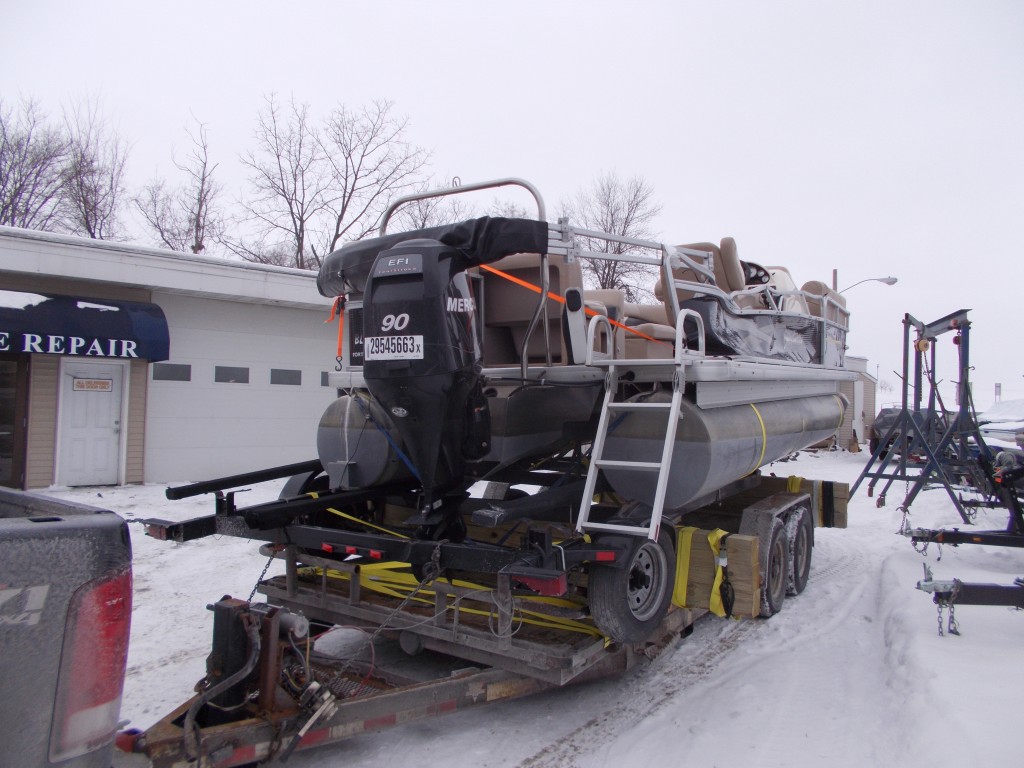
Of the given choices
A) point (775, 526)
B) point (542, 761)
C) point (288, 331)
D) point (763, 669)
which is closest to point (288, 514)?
point (542, 761)

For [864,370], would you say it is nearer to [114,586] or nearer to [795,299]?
[795,299]

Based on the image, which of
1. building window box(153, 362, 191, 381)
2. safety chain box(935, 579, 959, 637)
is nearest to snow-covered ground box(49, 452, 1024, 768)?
safety chain box(935, 579, 959, 637)

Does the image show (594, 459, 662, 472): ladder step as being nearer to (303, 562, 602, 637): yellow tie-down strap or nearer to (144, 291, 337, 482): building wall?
(303, 562, 602, 637): yellow tie-down strap

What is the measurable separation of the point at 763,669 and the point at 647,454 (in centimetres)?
199

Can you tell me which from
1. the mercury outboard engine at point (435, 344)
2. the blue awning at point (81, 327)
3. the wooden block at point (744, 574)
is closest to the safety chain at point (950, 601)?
the wooden block at point (744, 574)

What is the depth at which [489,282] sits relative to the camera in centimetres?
529

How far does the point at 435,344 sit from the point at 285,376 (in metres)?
10.3

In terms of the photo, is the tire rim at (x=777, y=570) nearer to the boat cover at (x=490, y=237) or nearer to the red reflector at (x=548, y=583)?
the red reflector at (x=548, y=583)

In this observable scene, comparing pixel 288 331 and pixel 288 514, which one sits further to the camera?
pixel 288 331

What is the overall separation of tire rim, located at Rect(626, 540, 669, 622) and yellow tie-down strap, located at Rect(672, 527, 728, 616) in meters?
0.24

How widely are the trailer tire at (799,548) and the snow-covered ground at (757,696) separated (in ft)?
0.50

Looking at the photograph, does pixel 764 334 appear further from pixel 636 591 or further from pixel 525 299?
pixel 636 591

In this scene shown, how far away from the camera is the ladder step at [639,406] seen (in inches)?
163

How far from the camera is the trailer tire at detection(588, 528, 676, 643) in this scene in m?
3.99
